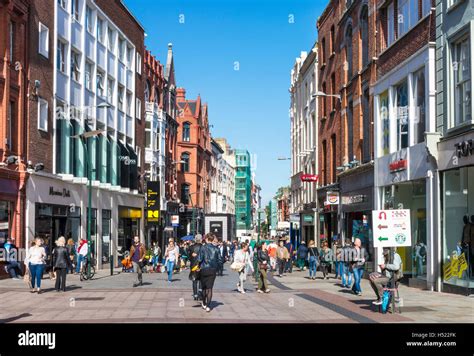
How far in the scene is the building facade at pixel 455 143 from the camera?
787 inches

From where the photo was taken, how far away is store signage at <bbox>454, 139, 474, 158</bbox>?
19453 millimetres

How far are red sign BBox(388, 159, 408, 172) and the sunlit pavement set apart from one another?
15.2 ft

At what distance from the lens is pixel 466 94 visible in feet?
66.6

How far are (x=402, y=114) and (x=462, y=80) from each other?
587cm

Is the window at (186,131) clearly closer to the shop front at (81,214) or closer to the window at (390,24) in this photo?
the shop front at (81,214)

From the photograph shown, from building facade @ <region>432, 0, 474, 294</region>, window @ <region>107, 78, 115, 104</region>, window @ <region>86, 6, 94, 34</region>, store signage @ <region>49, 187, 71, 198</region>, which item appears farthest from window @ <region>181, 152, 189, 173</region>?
building facade @ <region>432, 0, 474, 294</region>

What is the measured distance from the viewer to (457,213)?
21125mm

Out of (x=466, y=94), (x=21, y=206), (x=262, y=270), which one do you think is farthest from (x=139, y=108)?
(x=466, y=94)

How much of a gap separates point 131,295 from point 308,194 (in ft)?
103


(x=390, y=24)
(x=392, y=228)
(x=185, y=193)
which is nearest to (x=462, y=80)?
(x=392, y=228)

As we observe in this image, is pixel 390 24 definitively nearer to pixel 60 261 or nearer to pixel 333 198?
pixel 333 198

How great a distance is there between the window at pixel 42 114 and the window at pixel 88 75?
6978mm

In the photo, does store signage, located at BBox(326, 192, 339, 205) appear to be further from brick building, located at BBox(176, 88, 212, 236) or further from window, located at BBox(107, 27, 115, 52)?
brick building, located at BBox(176, 88, 212, 236)
